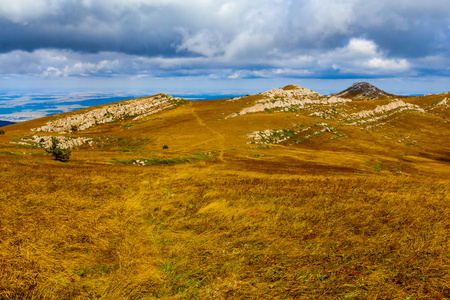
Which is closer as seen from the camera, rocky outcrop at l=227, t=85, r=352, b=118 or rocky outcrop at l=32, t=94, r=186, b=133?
rocky outcrop at l=32, t=94, r=186, b=133

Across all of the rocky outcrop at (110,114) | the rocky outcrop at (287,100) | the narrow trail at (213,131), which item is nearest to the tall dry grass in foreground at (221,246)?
the narrow trail at (213,131)

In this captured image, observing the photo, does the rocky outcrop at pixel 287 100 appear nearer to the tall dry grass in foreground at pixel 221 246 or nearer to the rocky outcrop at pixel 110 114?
the rocky outcrop at pixel 110 114

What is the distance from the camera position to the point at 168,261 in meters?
5.93

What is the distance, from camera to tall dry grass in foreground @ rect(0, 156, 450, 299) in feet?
15.7

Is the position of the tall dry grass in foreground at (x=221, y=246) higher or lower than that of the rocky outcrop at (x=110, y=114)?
lower

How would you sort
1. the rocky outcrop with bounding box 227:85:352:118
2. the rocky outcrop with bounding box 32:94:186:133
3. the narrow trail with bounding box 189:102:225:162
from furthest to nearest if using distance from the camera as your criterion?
the rocky outcrop with bounding box 227:85:352:118
the rocky outcrop with bounding box 32:94:186:133
the narrow trail with bounding box 189:102:225:162

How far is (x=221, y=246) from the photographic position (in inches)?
260

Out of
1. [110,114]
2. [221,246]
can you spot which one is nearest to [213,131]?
[110,114]

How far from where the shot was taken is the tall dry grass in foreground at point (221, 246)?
4.79 m

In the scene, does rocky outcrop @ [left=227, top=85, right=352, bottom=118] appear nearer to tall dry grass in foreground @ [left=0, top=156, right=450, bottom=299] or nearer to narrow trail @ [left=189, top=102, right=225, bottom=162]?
narrow trail @ [left=189, top=102, right=225, bottom=162]

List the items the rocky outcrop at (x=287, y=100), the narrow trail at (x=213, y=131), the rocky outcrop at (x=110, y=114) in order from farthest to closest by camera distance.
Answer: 1. the rocky outcrop at (x=287, y=100)
2. the rocky outcrop at (x=110, y=114)
3. the narrow trail at (x=213, y=131)

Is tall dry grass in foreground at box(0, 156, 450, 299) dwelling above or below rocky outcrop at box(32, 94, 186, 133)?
below

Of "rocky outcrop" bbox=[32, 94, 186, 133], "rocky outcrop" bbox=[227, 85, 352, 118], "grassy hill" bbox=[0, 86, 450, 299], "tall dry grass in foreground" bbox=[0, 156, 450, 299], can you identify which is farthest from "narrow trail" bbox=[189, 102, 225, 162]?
"tall dry grass in foreground" bbox=[0, 156, 450, 299]

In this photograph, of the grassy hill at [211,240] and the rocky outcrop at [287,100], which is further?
the rocky outcrop at [287,100]
